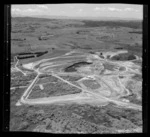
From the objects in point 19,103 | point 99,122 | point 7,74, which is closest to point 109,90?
point 99,122

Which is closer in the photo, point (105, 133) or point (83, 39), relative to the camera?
point (105, 133)

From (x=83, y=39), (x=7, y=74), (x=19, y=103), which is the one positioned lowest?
(x=19, y=103)

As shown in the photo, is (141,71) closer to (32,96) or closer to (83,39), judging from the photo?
(83,39)

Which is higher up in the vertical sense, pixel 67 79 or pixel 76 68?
pixel 76 68

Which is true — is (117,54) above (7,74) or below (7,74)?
above

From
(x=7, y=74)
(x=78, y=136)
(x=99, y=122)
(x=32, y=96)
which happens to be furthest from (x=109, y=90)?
(x=7, y=74)

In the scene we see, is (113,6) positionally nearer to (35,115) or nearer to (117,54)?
(117,54)
